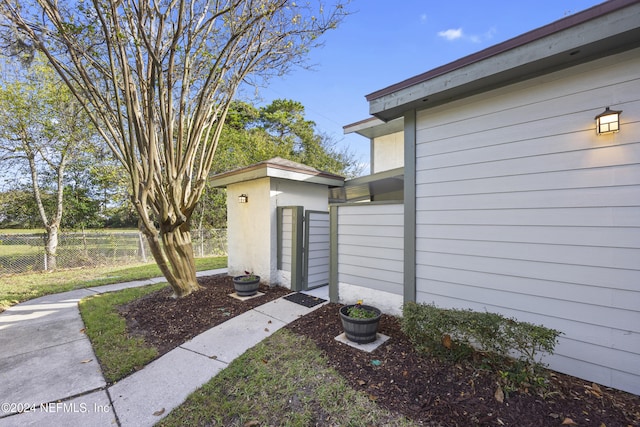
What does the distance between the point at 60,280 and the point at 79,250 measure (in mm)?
2335

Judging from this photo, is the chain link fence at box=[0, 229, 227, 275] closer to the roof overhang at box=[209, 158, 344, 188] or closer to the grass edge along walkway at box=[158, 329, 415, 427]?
the roof overhang at box=[209, 158, 344, 188]

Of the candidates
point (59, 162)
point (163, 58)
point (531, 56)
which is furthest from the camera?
point (59, 162)

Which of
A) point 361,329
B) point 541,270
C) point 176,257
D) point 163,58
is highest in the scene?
point 163,58

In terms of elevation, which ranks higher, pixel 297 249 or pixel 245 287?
pixel 297 249

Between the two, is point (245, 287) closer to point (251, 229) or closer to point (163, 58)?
point (251, 229)

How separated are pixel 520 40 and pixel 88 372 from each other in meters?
5.76

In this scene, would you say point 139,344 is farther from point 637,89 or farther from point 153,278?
point 637,89

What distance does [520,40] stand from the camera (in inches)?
105

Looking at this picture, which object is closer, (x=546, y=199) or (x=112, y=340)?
(x=546, y=199)

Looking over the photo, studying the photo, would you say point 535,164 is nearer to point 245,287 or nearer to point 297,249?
point 297,249

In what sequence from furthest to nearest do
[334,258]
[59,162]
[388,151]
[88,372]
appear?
1. [59,162]
2. [388,151]
3. [334,258]
4. [88,372]

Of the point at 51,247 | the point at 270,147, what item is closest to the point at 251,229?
the point at 51,247

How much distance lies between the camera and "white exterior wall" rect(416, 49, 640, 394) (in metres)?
2.38

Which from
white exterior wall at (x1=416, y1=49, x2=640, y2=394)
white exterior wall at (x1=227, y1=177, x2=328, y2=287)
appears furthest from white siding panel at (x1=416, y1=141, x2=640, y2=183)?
white exterior wall at (x1=227, y1=177, x2=328, y2=287)
